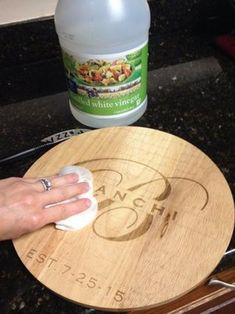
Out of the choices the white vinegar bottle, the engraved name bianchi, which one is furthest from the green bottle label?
the engraved name bianchi

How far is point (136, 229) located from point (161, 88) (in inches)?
14.8

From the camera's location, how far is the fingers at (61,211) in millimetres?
548

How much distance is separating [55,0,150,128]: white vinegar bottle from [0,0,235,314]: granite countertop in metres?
0.09

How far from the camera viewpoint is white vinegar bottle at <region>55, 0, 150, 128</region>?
2.08 ft

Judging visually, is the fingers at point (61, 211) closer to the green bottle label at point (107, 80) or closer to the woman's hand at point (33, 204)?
the woman's hand at point (33, 204)

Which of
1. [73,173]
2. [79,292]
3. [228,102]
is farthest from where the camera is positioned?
[228,102]


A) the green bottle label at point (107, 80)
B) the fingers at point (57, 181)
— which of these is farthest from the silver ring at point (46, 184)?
the green bottle label at point (107, 80)

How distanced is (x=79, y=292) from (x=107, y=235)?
3.4 inches

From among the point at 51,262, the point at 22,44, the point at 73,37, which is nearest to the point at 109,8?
the point at 73,37

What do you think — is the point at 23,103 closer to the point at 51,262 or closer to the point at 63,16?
→ the point at 63,16

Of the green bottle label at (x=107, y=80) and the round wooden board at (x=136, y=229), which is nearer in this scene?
the round wooden board at (x=136, y=229)

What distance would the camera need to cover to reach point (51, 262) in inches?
20.6

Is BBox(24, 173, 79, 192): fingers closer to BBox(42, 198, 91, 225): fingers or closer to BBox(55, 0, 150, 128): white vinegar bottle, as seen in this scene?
BBox(42, 198, 91, 225): fingers

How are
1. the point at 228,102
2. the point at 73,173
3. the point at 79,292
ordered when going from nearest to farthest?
1. the point at 79,292
2. the point at 73,173
3. the point at 228,102
